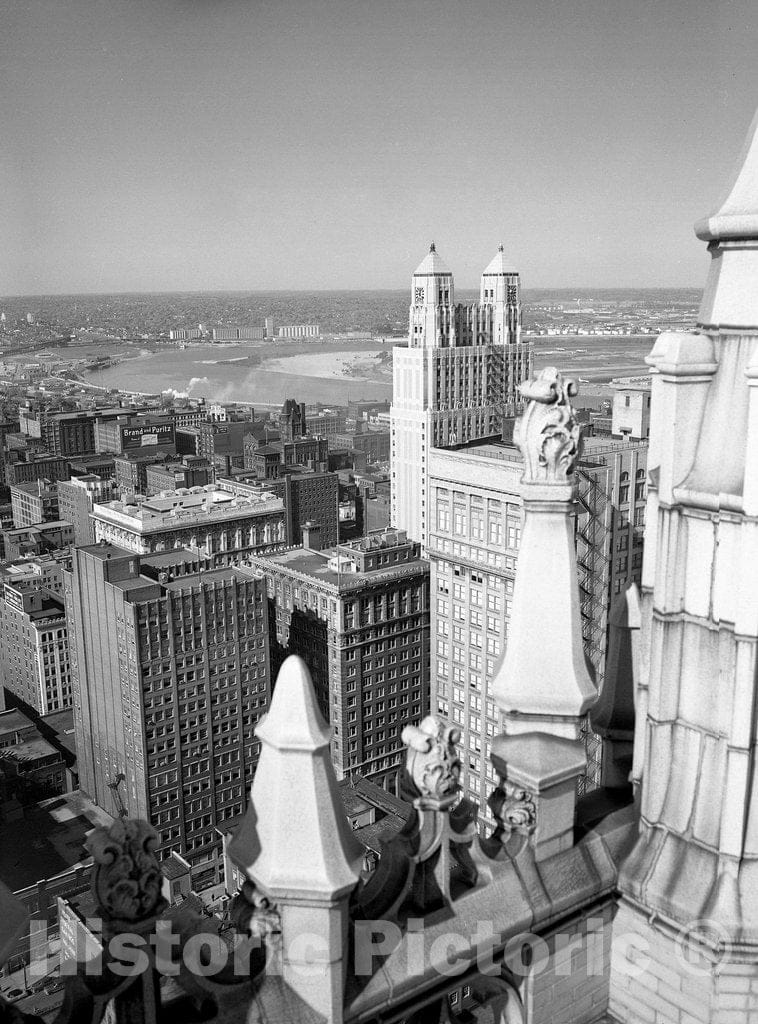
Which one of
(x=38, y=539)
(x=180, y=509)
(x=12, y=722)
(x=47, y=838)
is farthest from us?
(x=38, y=539)

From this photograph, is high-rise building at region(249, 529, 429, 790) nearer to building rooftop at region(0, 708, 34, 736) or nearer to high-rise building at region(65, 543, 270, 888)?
high-rise building at region(65, 543, 270, 888)

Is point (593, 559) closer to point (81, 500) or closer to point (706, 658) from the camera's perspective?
point (706, 658)

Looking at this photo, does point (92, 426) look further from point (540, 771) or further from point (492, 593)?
point (540, 771)

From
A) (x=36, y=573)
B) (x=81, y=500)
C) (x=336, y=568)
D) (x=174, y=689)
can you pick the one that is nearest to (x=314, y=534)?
(x=36, y=573)

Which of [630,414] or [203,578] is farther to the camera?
[203,578]

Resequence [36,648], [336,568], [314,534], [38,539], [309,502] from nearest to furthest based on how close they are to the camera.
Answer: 1. [336,568]
2. [36,648]
3. [314,534]
4. [38,539]
5. [309,502]

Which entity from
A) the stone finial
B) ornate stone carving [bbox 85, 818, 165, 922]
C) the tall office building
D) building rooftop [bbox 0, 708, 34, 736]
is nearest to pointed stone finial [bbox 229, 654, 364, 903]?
ornate stone carving [bbox 85, 818, 165, 922]

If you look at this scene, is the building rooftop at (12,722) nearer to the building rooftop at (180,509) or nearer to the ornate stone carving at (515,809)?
the building rooftop at (180,509)
